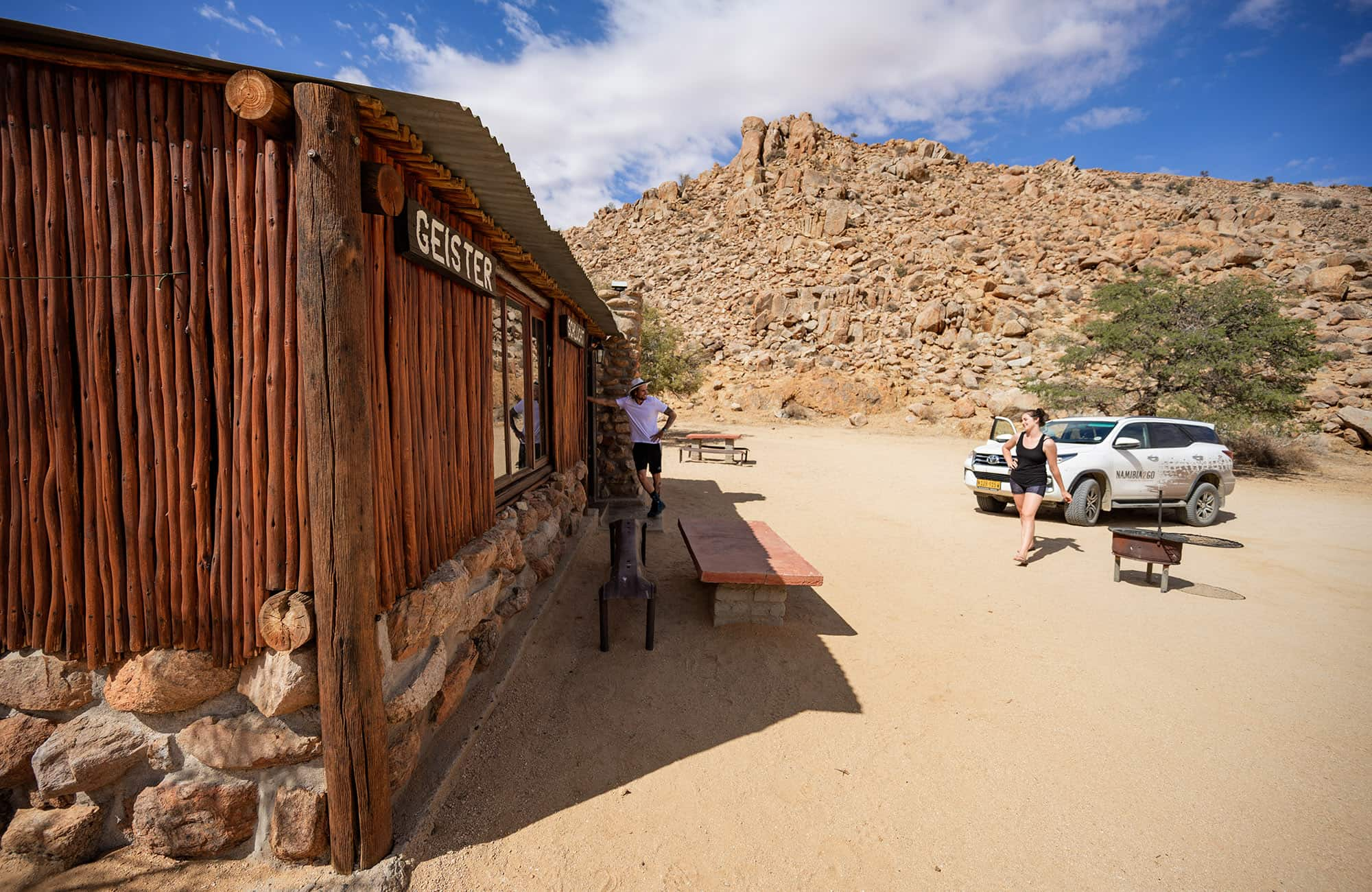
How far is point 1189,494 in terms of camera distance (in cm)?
891

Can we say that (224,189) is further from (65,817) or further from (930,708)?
(930,708)

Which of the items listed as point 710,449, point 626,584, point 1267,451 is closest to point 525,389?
point 626,584

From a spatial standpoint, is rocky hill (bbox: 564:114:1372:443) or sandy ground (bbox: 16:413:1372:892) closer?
sandy ground (bbox: 16:413:1372:892)

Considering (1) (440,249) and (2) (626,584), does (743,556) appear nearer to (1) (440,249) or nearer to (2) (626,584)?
(2) (626,584)

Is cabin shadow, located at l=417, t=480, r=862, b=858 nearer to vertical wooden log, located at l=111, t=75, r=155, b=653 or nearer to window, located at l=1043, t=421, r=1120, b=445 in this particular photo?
vertical wooden log, located at l=111, t=75, r=155, b=653

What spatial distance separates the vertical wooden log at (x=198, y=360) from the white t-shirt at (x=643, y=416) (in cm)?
535

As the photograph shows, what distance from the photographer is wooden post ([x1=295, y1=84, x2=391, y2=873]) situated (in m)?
2.21

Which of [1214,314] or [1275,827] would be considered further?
[1214,314]

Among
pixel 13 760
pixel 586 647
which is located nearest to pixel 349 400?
pixel 13 760

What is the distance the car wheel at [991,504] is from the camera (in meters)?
9.40

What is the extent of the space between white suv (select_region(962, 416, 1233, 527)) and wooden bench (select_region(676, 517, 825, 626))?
5268mm

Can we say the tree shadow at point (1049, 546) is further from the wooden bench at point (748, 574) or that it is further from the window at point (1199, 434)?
the wooden bench at point (748, 574)

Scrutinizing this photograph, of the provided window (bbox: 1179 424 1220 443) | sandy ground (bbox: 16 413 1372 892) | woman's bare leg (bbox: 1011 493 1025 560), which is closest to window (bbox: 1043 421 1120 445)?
window (bbox: 1179 424 1220 443)

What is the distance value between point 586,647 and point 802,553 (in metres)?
3.27
